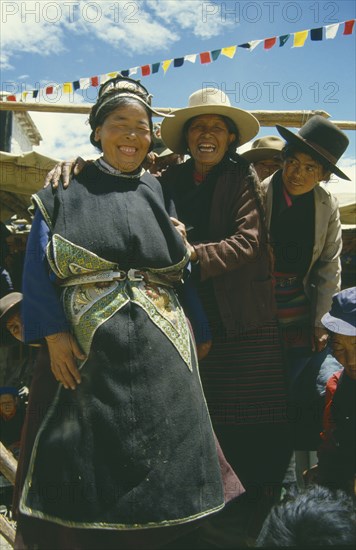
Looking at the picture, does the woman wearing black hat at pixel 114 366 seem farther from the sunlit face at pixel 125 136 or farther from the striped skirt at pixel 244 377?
the striped skirt at pixel 244 377

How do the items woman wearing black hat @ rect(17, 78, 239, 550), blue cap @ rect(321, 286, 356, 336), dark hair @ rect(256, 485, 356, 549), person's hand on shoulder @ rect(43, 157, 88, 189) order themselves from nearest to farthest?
dark hair @ rect(256, 485, 356, 549)
woman wearing black hat @ rect(17, 78, 239, 550)
person's hand on shoulder @ rect(43, 157, 88, 189)
blue cap @ rect(321, 286, 356, 336)

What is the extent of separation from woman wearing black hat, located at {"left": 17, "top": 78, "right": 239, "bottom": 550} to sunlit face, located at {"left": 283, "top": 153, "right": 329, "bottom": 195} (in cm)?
107

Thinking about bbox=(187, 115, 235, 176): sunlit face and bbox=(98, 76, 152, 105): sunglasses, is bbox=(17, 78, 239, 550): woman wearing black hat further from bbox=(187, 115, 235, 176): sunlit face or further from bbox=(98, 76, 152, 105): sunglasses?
bbox=(187, 115, 235, 176): sunlit face

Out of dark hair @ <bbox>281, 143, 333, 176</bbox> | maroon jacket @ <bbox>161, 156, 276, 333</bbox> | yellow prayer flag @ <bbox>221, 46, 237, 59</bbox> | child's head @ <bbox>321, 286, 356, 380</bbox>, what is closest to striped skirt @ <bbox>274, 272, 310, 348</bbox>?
child's head @ <bbox>321, 286, 356, 380</bbox>

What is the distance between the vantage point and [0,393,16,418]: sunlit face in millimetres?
5629

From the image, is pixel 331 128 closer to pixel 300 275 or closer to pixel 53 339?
pixel 300 275

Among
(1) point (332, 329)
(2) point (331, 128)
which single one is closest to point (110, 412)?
(1) point (332, 329)

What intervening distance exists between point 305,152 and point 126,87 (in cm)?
123

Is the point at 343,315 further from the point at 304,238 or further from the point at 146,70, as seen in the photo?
the point at 146,70

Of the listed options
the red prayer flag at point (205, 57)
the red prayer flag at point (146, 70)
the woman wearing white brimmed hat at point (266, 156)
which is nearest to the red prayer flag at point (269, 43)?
the red prayer flag at point (205, 57)

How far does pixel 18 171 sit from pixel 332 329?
2.89 m

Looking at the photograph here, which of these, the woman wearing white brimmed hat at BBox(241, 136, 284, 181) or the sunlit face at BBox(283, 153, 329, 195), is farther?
the woman wearing white brimmed hat at BBox(241, 136, 284, 181)

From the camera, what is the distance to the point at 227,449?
2.93 meters

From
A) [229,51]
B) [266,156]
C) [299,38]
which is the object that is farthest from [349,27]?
[266,156]
